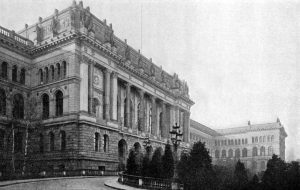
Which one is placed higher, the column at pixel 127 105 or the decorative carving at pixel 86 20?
the decorative carving at pixel 86 20

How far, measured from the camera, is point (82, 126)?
143ft

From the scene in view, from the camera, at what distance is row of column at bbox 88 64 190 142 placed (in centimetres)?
5084

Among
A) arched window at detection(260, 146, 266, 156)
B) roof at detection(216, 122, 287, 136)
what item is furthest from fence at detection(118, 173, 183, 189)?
arched window at detection(260, 146, 266, 156)

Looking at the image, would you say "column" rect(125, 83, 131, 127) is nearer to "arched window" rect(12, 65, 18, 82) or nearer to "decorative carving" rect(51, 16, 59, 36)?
"decorative carving" rect(51, 16, 59, 36)

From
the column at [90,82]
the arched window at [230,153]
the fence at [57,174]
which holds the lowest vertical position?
the arched window at [230,153]

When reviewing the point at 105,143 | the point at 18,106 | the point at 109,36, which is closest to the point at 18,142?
the point at 18,106

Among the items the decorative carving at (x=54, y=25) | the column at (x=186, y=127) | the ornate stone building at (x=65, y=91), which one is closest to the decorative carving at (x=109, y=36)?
the ornate stone building at (x=65, y=91)

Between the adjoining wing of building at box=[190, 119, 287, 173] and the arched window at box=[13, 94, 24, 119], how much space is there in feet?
221

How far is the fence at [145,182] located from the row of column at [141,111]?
17.6 meters

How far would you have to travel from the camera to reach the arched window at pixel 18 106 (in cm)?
4616

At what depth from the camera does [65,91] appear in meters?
45.2

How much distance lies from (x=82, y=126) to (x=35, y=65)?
12.4 meters

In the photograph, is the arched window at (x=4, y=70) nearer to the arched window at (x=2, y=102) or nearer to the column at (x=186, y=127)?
the arched window at (x=2, y=102)

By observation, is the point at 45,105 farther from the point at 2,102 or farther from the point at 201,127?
the point at 201,127
